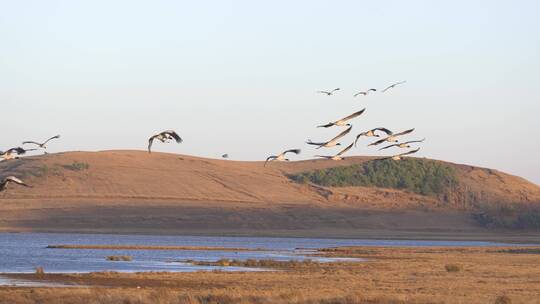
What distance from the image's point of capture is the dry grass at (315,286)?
144ft

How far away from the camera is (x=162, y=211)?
17850 centimetres

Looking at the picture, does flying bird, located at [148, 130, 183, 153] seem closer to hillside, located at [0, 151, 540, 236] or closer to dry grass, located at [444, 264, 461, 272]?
dry grass, located at [444, 264, 461, 272]

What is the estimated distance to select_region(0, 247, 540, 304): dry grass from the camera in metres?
43.8

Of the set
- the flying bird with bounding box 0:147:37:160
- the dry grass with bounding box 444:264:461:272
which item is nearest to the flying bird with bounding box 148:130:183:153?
the flying bird with bounding box 0:147:37:160

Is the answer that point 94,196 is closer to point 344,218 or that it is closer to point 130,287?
point 344,218

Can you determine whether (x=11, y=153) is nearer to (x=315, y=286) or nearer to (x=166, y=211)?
(x=315, y=286)

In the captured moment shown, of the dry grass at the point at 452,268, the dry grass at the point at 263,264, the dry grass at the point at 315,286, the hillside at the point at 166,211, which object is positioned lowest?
the dry grass at the point at 315,286

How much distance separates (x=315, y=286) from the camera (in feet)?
177

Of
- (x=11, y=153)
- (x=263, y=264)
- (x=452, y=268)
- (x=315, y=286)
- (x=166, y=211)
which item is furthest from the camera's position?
(x=166, y=211)

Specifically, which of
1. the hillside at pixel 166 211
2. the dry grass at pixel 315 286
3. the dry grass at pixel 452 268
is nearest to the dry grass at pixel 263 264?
the dry grass at pixel 315 286

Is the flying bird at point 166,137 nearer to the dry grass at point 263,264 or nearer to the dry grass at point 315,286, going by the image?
the dry grass at point 315,286

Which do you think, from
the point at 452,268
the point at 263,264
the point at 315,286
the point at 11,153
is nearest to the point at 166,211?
the point at 263,264

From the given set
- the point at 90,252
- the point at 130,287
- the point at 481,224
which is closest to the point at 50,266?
the point at 130,287

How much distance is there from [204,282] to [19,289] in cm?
1035
